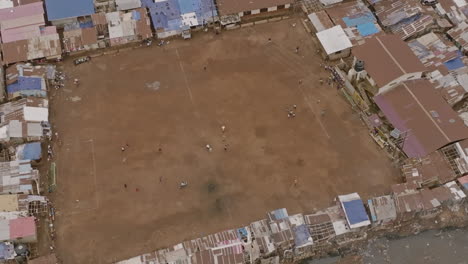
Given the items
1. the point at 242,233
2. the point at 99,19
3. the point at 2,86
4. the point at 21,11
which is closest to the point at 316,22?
the point at 99,19

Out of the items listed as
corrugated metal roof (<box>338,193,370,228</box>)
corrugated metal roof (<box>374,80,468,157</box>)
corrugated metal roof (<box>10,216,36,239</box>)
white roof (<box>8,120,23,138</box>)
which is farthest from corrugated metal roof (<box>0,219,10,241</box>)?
corrugated metal roof (<box>374,80,468,157</box>)

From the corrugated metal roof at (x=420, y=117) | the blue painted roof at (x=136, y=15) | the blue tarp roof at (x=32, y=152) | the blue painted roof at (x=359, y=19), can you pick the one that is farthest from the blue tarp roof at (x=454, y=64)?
the blue tarp roof at (x=32, y=152)

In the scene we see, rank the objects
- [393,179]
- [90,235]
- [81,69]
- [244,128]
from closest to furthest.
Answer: [90,235], [393,179], [244,128], [81,69]

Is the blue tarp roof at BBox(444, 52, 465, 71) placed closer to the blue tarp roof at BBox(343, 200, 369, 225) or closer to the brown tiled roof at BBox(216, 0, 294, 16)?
the brown tiled roof at BBox(216, 0, 294, 16)

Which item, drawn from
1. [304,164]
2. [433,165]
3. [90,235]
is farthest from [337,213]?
[90,235]

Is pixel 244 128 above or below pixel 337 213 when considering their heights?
above

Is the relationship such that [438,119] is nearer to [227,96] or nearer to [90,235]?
[227,96]
